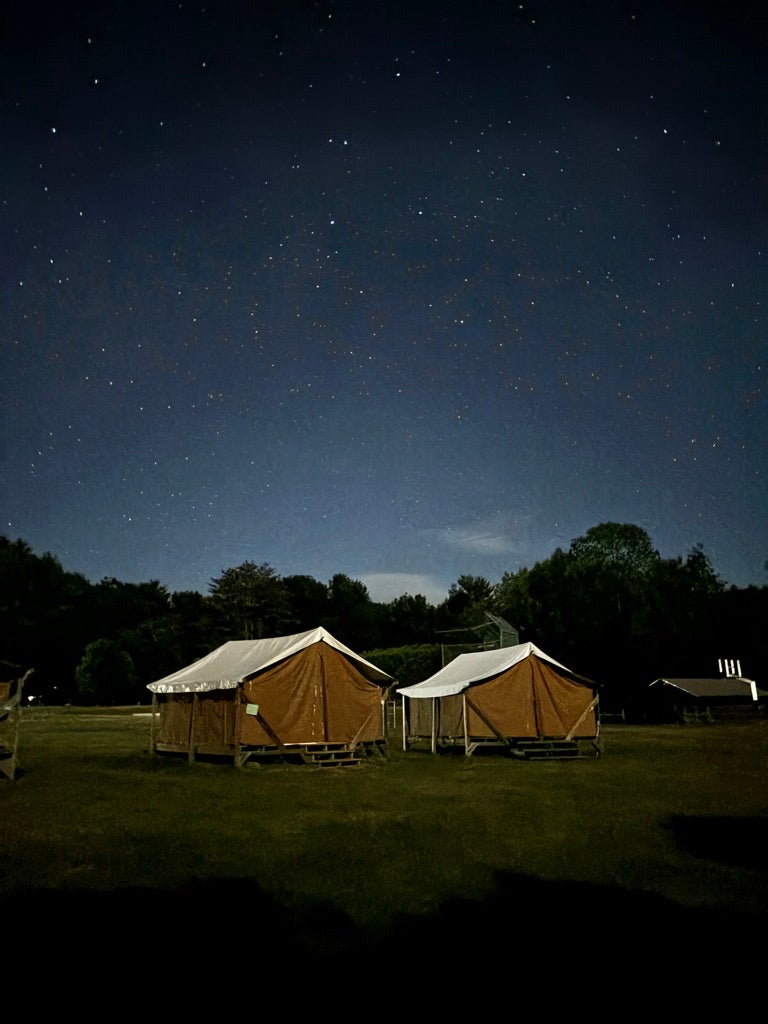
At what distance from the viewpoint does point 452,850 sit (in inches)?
361

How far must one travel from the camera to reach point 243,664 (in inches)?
891

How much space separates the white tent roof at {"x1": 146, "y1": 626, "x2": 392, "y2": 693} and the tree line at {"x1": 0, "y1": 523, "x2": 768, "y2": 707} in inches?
1043

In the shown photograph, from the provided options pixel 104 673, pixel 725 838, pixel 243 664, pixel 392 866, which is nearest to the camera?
pixel 392 866

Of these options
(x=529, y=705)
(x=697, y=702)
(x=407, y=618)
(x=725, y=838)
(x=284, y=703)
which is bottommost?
(x=697, y=702)

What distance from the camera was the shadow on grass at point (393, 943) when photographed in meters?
5.07

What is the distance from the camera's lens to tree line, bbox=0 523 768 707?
188 feet

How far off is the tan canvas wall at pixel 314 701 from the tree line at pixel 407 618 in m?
26.8

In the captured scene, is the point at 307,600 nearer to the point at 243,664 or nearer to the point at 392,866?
the point at 243,664

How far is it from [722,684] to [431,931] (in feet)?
161

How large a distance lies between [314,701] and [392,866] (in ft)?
45.7

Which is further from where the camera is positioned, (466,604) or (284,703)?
(466,604)

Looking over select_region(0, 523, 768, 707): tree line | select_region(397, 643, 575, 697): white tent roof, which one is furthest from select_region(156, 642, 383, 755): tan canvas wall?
select_region(0, 523, 768, 707): tree line

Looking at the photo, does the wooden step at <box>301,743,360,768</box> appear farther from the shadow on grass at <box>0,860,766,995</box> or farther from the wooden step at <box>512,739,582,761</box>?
the shadow on grass at <box>0,860,766,995</box>

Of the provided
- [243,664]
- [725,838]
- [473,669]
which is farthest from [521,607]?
[725,838]
